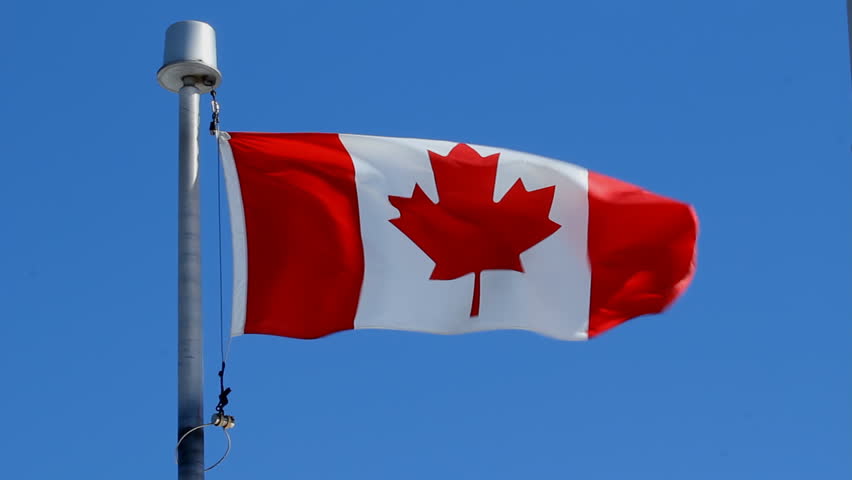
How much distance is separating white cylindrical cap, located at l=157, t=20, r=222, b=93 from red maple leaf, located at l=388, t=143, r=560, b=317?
3.08 meters

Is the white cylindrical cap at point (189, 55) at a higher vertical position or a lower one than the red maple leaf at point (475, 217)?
higher

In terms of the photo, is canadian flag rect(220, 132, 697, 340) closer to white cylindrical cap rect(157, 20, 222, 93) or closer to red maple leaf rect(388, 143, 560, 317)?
red maple leaf rect(388, 143, 560, 317)

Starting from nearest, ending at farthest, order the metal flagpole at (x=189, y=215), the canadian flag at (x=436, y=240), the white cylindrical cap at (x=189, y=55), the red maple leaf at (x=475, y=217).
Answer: the metal flagpole at (x=189, y=215) < the white cylindrical cap at (x=189, y=55) < the canadian flag at (x=436, y=240) < the red maple leaf at (x=475, y=217)

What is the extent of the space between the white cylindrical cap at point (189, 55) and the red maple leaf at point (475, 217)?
3.08 m

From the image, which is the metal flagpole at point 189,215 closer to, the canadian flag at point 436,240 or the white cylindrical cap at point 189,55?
the white cylindrical cap at point 189,55

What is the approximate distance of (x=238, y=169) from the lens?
541 inches

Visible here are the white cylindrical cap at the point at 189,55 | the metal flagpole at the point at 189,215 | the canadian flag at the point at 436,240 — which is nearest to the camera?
the metal flagpole at the point at 189,215

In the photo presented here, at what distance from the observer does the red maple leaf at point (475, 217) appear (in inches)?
582

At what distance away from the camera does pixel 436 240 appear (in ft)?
48.4

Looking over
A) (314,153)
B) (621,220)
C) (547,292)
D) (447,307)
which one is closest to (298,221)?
(314,153)

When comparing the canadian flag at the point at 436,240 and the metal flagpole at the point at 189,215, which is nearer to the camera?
the metal flagpole at the point at 189,215

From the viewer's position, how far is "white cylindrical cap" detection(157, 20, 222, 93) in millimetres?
12258

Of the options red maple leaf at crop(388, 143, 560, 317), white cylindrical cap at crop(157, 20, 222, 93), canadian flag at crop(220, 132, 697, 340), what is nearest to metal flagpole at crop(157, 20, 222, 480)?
white cylindrical cap at crop(157, 20, 222, 93)

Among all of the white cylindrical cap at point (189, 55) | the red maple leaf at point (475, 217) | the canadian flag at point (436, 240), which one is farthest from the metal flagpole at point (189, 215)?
the red maple leaf at point (475, 217)
